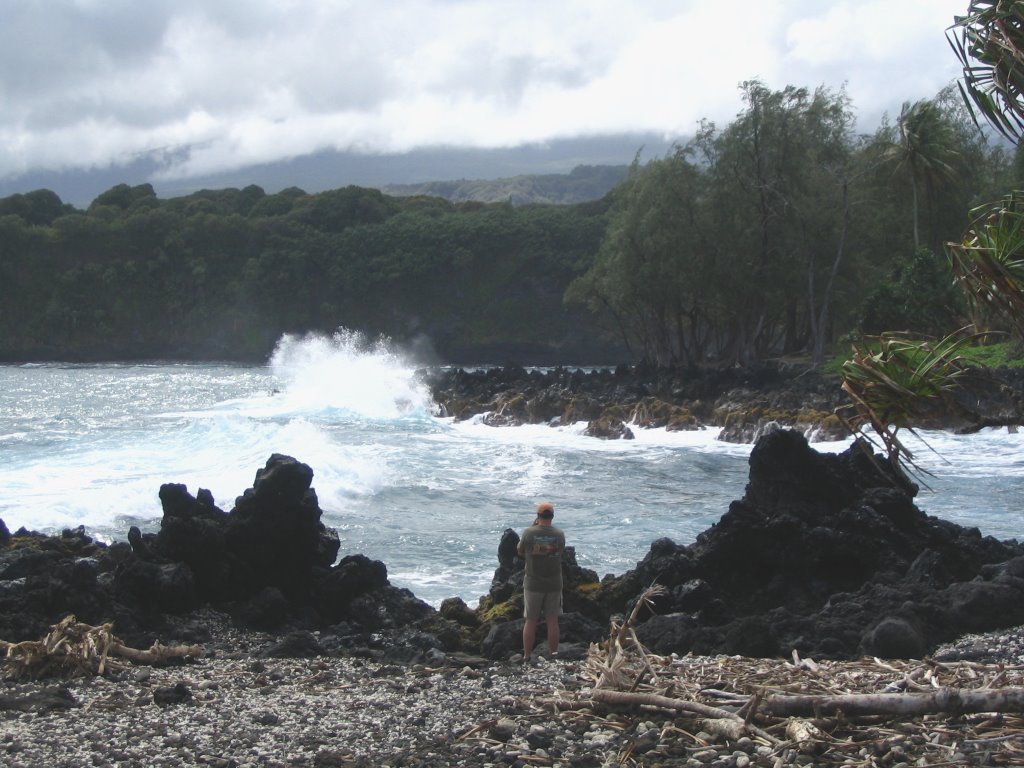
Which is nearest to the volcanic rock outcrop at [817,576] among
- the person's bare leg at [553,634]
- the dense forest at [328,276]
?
the person's bare leg at [553,634]

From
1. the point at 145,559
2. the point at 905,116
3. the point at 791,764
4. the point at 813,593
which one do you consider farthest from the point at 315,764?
the point at 905,116

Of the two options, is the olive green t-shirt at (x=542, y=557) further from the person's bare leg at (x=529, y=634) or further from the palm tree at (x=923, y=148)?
the palm tree at (x=923, y=148)

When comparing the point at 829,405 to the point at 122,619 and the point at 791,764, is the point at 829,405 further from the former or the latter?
the point at 791,764

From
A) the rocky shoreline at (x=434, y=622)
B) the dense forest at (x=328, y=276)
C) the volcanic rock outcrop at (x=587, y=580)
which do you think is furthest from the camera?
the dense forest at (x=328, y=276)

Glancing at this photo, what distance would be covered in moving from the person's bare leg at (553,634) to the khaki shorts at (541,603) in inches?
1.9

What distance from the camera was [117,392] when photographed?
51719 millimetres

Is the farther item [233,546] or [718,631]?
[233,546]

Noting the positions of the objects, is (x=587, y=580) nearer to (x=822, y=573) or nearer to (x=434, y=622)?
(x=434, y=622)

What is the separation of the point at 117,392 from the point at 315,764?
4840 centimetres

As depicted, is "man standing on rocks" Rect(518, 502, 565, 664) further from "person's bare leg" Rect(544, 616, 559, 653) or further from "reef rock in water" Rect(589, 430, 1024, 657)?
"reef rock in water" Rect(589, 430, 1024, 657)

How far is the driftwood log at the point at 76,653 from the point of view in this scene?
837 cm

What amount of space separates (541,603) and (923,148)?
37396 millimetres

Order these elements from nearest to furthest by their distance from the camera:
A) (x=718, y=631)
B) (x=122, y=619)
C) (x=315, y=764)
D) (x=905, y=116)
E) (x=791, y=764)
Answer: (x=791, y=764)
(x=315, y=764)
(x=718, y=631)
(x=122, y=619)
(x=905, y=116)

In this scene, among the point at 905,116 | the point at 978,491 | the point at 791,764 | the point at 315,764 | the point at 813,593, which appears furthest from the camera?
the point at 905,116
